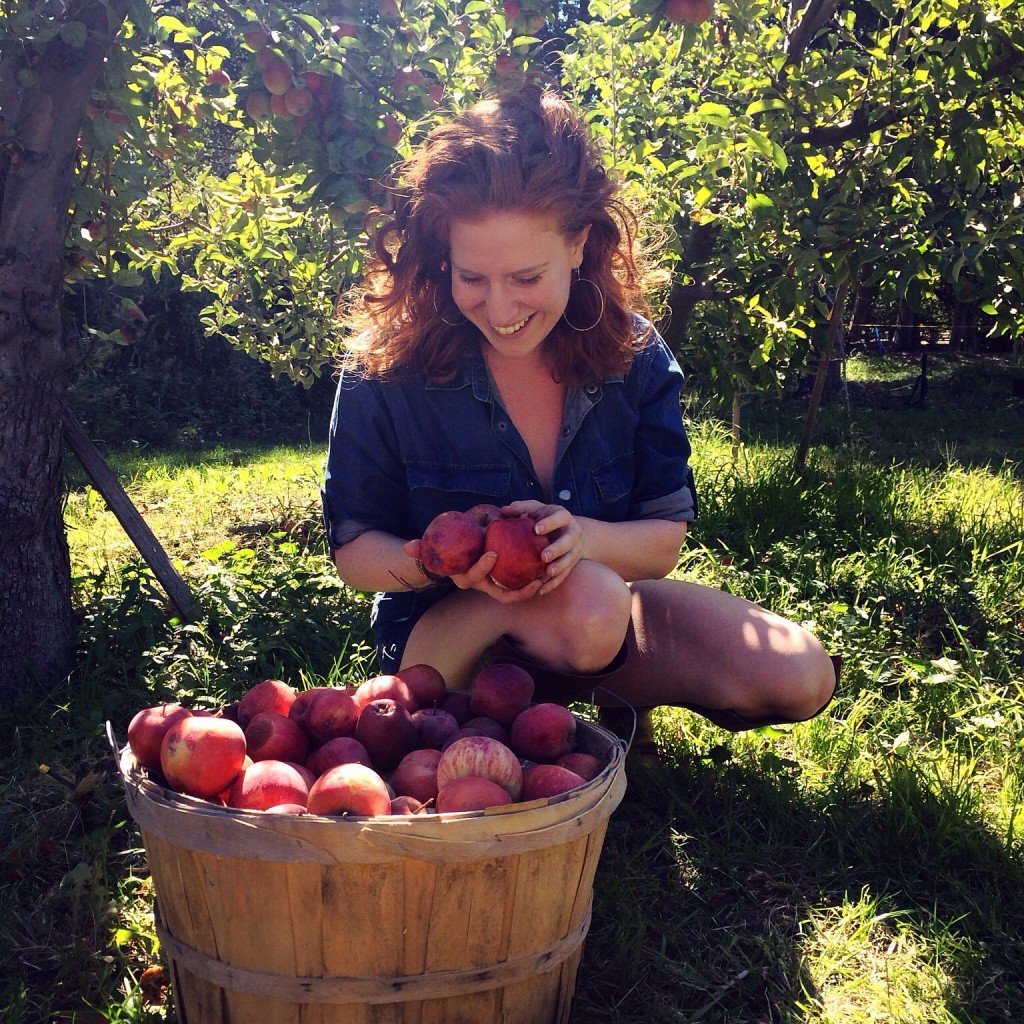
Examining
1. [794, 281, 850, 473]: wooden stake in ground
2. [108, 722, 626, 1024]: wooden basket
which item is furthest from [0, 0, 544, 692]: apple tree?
[794, 281, 850, 473]: wooden stake in ground

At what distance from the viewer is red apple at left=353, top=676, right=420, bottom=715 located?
1.89 m

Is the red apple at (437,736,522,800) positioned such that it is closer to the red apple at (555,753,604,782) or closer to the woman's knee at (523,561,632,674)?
the red apple at (555,753,604,782)

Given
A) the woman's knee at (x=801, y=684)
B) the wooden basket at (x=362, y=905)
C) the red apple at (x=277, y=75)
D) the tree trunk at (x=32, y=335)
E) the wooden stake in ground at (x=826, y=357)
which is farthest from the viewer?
the wooden stake in ground at (x=826, y=357)

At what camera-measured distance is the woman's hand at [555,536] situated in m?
1.94

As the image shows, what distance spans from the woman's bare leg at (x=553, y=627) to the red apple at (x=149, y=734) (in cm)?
67

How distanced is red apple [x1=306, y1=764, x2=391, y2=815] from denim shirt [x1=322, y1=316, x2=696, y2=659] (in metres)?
0.89

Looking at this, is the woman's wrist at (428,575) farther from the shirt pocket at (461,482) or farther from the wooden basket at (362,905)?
the wooden basket at (362,905)

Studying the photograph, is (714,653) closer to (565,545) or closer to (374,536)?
(565,545)

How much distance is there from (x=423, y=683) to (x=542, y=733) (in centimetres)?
30

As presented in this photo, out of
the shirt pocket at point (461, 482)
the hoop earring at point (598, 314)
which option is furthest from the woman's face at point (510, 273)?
the shirt pocket at point (461, 482)

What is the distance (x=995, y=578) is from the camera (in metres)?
3.69

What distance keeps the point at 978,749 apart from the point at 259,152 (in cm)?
248

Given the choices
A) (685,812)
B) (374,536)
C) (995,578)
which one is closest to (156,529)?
(374,536)

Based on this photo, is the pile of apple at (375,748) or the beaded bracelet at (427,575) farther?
the beaded bracelet at (427,575)
